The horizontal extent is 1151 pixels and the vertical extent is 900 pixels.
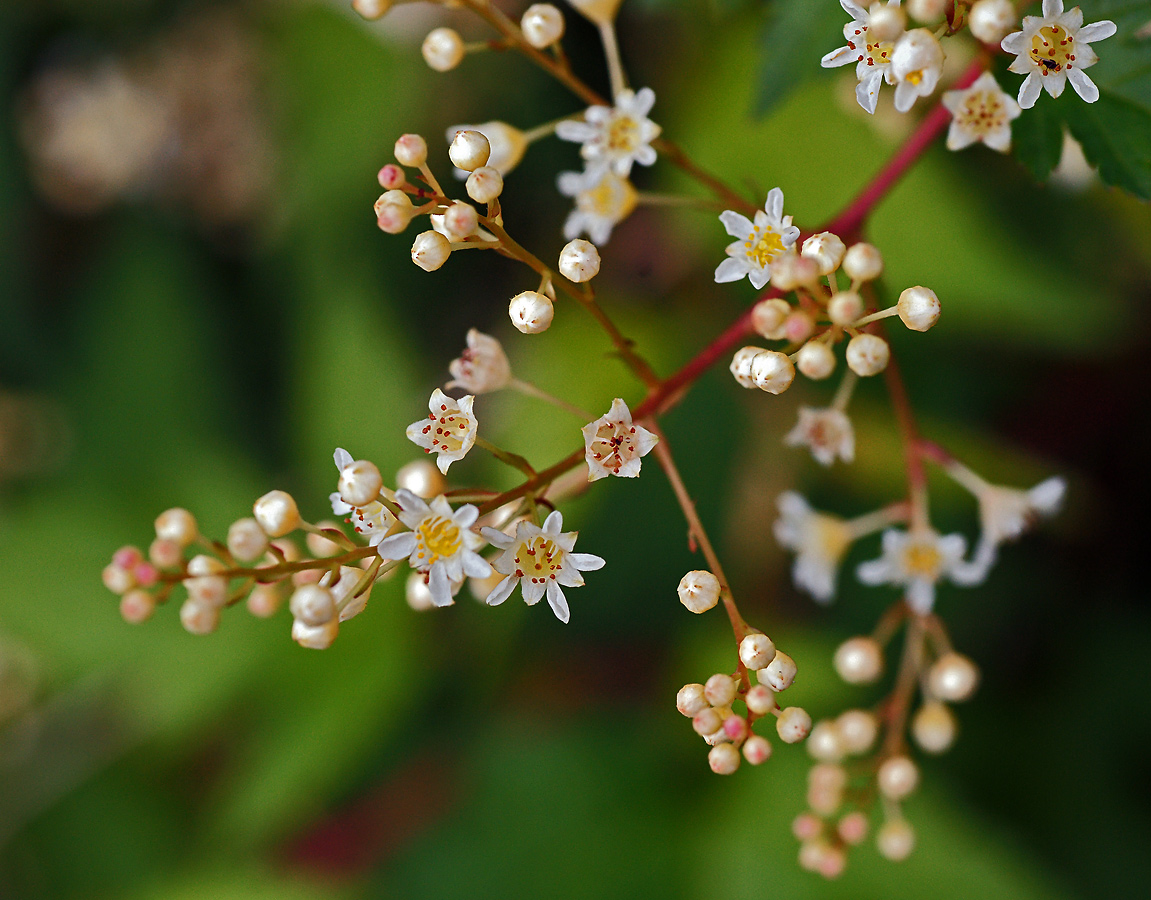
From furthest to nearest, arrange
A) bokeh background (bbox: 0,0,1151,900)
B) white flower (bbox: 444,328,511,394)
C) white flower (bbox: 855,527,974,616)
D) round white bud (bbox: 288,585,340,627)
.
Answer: bokeh background (bbox: 0,0,1151,900) → white flower (bbox: 855,527,974,616) → white flower (bbox: 444,328,511,394) → round white bud (bbox: 288,585,340,627)

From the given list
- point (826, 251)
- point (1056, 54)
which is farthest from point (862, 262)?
point (1056, 54)

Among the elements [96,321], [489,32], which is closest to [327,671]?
[96,321]

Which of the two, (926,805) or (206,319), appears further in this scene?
(206,319)

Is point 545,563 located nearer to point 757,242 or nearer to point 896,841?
point 757,242

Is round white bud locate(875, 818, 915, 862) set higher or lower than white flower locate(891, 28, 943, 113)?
lower

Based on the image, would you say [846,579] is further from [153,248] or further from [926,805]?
[153,248]

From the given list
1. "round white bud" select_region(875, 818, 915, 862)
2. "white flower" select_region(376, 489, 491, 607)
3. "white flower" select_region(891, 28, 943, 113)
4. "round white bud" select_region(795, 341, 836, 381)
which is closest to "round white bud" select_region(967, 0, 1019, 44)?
"white flower" select_region(891, 28, 943, 113)

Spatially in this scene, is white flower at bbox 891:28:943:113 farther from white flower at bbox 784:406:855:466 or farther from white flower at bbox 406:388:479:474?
white flower at bbox 406:388:479:474
